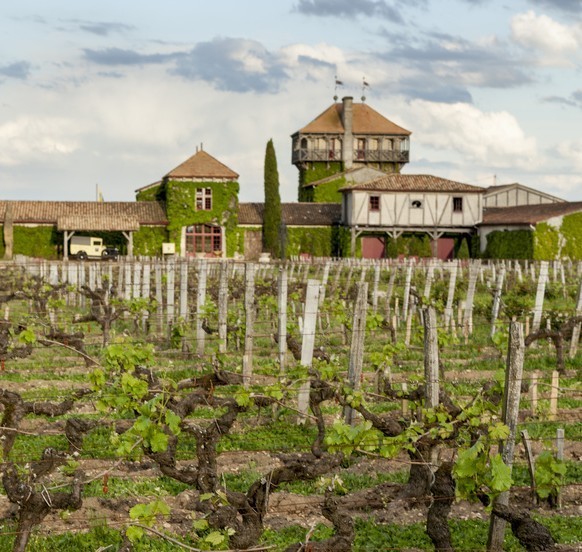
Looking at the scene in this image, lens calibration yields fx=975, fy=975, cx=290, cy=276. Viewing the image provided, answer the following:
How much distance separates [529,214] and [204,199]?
57.1 feet

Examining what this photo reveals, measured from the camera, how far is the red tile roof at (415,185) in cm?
5141

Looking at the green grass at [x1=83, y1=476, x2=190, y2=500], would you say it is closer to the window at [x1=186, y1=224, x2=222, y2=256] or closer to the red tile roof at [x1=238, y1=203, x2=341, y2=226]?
the window at [x1=186, y1=224, x2=222, y2=256]

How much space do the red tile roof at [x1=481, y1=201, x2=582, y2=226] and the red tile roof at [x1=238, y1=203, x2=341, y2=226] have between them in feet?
28.9

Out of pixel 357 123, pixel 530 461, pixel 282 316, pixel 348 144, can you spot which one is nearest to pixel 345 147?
pixel 348 144

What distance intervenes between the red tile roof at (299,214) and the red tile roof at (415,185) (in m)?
3.70

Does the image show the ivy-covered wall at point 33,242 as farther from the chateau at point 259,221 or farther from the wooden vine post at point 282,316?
the wooden vine post at point 282,316

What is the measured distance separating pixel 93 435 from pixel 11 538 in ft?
11.1

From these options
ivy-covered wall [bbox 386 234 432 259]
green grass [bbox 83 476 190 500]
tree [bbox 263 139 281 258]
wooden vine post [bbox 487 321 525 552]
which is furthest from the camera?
tree [bbox 263 139 281 258]

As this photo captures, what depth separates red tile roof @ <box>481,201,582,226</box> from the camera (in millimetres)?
47062

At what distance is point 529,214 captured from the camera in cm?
4888

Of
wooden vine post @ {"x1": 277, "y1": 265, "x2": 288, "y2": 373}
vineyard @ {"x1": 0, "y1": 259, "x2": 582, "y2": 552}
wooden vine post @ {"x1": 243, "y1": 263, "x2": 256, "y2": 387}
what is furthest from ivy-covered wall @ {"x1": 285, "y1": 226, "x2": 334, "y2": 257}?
wooden vine post @ {"x1": 277, "y1": 265, "x2": 288, "y2": 373}

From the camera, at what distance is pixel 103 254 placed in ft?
166

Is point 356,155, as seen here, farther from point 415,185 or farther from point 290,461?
point 290,461

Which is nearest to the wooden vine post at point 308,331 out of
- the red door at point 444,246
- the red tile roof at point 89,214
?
the red tile roof at point 89,214
